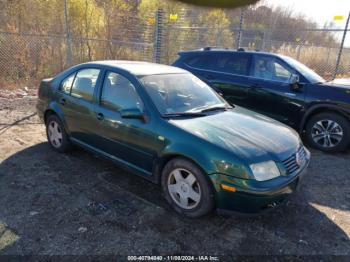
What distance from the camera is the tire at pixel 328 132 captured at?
5.22m

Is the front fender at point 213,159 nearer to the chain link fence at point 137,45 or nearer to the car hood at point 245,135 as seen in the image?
the car hood at point 245,135

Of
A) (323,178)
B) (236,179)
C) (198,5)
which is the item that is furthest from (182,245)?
(323,178)

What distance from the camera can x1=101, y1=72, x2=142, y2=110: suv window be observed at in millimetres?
3578

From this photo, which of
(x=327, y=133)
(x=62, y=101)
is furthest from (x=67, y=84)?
(x=327, y=133)

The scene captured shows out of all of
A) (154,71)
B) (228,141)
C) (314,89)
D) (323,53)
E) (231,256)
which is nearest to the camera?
(231,256)

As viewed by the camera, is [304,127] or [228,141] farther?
[304,127]

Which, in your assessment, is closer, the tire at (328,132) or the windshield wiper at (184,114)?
the windshield wiper at (184,114)

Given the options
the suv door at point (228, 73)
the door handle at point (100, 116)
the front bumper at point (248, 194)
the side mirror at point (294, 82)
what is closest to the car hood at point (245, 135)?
the front bumper at point (248, 194)

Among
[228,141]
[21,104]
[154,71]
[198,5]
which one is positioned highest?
[198,5]

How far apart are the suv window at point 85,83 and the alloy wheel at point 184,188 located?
5.46 ft

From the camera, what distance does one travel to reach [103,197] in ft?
11.6

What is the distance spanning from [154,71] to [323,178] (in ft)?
9.33

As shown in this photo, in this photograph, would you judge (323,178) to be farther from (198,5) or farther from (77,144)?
(77,144)

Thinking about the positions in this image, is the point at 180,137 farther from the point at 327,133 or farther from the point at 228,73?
the point at 228,73
